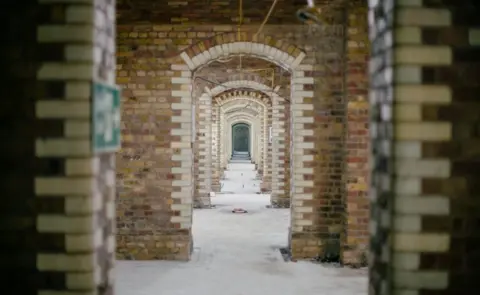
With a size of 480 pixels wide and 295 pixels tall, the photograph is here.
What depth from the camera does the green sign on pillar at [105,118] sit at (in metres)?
3.10

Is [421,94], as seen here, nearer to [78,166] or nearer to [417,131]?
[417,131]

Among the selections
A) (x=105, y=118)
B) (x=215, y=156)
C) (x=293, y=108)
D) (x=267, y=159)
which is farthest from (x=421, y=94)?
(x=215, y=156)

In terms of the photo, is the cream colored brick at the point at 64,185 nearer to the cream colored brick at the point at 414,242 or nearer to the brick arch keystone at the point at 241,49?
the cream colored brick at the point at 414,242

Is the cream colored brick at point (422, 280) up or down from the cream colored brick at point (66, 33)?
down

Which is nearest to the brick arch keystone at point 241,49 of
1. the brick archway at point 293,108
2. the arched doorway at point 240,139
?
the brick archway at point 293,108

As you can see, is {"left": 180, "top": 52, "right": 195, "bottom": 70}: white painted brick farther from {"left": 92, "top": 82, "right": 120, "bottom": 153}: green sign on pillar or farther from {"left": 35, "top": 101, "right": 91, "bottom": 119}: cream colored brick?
{"left": 35, "top": 101, "right": 91, "bottom": 119}: cream colored brick

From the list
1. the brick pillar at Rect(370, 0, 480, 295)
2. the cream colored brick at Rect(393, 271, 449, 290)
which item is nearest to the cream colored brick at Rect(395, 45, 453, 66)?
the brick pillar at Rect(370, 0, 480, 295)

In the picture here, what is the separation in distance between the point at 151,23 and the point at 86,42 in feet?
16.9

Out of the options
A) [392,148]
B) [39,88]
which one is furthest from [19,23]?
[392,148]

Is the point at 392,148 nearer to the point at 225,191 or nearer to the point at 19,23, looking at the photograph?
the point at 19,23

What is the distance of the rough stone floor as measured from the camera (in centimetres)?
664

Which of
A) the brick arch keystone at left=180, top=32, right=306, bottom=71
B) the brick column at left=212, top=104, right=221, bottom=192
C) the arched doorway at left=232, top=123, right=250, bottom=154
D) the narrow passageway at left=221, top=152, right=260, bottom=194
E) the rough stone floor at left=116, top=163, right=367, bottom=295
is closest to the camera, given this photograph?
the rough stone floor at left=116, top=163, right=367, bottom=295

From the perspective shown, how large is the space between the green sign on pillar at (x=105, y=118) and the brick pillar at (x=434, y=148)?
1600mm

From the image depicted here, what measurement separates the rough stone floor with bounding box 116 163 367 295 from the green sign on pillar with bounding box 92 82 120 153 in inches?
139
